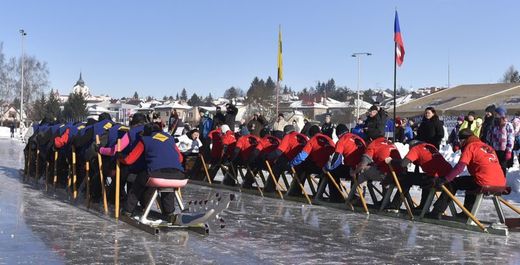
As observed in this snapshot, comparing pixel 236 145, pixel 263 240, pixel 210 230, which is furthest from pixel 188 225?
pixel 236 145

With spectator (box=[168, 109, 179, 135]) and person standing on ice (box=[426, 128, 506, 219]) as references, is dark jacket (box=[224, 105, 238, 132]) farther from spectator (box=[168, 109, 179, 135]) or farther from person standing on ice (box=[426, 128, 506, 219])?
person standing on ice (box=[426, 128, 506, 219])

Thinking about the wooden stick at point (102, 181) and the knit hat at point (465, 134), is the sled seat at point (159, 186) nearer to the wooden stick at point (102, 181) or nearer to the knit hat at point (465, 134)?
the wooden stick at point (102, 181)

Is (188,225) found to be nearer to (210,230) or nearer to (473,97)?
(210,230)

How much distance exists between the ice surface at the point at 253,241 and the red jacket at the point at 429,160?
0.76m

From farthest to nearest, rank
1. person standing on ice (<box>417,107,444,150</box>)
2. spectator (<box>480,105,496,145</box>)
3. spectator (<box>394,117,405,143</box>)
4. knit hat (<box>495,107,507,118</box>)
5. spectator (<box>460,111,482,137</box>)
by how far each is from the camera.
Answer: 1. spectator (<box>394,117,405,143</box>)
2. spectator (<box>460,111,482,137</box>)
3. spectator (<box>480,105,496,145</box>)
4. person standing on ice (<box>417,107,444,150</box>)
5. knit hat (<box>495,107,507,118</box>)

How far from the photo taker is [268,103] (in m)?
84.7

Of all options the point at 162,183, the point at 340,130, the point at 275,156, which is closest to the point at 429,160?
the point at 340,130

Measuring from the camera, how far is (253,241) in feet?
25.2

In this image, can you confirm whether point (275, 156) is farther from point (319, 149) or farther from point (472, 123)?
point (472, 123)

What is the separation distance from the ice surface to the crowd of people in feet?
2.18

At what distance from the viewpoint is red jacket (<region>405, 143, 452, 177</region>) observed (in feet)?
30.3

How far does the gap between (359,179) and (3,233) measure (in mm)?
5205

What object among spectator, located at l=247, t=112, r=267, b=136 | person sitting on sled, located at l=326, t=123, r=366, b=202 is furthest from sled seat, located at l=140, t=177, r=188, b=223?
spectator, located at l=247, t=112, r=267, b=136

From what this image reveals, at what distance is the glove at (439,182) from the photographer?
888cm
